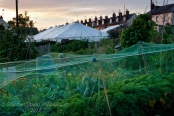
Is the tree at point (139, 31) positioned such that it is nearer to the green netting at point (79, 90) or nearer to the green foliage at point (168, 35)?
the green foliage at point (168, 35)

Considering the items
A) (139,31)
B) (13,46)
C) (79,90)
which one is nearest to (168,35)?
(139,31)

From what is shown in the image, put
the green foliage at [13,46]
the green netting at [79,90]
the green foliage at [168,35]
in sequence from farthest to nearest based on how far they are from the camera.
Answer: the green foliage at [13,46]
the green foliage at [168,35]
the green netting at [79,90]

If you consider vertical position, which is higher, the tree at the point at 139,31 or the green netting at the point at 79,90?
the tree at the point at 139,31

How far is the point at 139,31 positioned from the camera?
33.7ft

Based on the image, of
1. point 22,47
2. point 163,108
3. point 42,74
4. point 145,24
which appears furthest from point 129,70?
point 22,47

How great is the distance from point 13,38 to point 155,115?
8.73 m

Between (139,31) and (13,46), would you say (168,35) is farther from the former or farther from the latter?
(13,46)

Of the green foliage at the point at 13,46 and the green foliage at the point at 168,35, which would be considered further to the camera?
the green foliage at the point at 13,46

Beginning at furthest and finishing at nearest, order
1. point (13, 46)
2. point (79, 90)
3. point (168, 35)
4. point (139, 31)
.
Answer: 1. point (13, 46)
2. point (168, 35)
3. point (139, 31)
4. point (79, 90)

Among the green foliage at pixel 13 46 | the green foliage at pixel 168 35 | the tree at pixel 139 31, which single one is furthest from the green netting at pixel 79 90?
the green foliage at pixel 13 46

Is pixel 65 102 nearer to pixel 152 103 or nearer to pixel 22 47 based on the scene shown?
pixel 152 103

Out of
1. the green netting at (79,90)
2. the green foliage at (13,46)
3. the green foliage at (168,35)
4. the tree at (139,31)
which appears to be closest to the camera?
the green netting at (79,90)

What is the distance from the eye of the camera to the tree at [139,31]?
33.8ft

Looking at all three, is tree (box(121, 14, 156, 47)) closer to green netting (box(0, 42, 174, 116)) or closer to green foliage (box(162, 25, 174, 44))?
green foliage (box(162, 25, 174, 44))
